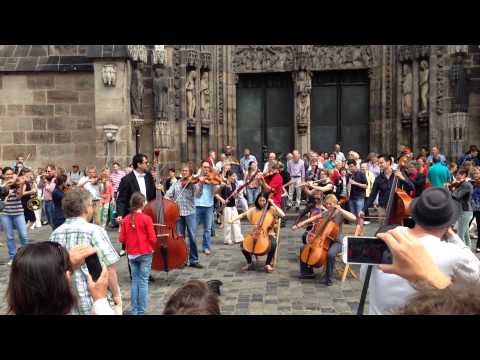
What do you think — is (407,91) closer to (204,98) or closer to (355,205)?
(204,98)

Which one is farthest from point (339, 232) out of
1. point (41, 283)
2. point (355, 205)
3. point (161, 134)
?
point (161, 134)

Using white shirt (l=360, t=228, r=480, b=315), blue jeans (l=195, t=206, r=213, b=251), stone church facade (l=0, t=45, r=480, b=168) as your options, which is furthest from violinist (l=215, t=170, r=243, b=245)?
white shirt (l=360, t=228, r=480, b=315)

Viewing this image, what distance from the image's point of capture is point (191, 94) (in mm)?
18859

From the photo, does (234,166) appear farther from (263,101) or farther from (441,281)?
(441,281)

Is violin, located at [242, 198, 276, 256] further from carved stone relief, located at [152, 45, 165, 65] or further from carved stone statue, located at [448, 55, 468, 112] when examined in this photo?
carved stone statue, located at [448, 55, 468, 112]

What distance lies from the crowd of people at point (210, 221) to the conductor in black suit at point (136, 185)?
15mm

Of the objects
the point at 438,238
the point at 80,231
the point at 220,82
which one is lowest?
the point at 80,231

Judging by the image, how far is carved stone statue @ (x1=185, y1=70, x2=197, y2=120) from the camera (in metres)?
18.8

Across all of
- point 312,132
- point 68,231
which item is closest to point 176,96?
point 312,132

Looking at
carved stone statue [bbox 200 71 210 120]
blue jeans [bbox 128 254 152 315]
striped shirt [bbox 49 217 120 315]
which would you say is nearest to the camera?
striped shirt [bbox 49 217 120 315]

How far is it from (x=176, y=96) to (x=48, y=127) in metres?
4.27

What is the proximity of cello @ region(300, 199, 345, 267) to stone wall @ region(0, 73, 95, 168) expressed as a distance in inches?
412

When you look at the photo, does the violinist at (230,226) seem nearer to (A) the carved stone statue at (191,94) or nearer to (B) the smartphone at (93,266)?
(A) the carved stone statue at (191,94)

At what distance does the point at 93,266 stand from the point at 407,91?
17122mm
